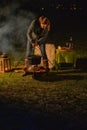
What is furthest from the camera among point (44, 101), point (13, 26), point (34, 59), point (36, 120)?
point (13, 26)

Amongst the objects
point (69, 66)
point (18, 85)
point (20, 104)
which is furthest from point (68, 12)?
point (20, 104)

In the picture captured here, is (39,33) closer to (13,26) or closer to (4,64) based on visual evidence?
(4,64)

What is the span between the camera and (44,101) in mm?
10438

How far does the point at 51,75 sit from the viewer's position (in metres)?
13.5

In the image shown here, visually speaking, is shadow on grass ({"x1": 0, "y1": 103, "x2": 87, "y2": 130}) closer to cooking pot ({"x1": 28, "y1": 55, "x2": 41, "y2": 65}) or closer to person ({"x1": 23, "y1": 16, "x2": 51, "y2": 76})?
cooking pot ({"x1": 28, "y1": 55, "x2": 41, "y2": 65})

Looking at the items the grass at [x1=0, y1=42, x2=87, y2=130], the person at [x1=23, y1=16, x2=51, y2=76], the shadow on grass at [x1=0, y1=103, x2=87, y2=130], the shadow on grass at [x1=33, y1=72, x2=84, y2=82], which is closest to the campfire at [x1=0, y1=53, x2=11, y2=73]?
the grass at [x1=0, y1=42, x2=87, y2=130]

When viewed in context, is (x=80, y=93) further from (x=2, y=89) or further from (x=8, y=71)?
(x=8, y=71)

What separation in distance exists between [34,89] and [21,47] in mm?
8720

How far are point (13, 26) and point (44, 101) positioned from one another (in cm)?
1526

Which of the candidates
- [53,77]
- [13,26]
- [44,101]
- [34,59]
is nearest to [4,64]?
[34,59]

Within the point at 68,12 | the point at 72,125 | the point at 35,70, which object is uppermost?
the point at 68,12

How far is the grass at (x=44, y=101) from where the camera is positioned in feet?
28.3

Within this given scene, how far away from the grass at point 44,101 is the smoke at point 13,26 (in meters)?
6.05

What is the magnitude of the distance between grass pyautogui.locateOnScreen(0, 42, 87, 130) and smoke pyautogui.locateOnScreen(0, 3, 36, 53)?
6046mm
